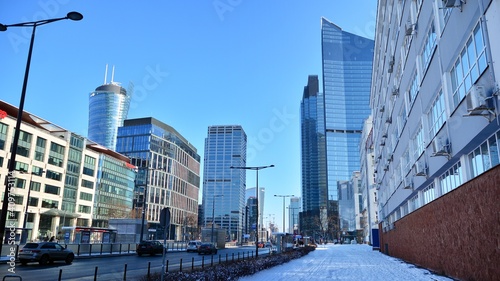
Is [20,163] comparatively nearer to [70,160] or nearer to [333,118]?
[70,160]

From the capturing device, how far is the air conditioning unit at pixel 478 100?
404 inches

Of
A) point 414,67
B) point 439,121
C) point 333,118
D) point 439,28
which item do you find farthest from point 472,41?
point 333,118

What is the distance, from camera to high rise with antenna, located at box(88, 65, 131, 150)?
550 ft

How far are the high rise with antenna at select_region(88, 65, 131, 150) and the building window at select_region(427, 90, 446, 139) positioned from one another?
163 metres

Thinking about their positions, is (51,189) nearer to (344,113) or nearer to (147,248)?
(147,248)

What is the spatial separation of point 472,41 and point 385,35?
2408cm

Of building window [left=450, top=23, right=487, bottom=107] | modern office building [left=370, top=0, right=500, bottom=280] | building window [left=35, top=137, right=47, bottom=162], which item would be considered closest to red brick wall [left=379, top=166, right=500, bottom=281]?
modern office building [left=370, top=0, right=500, bottom=280]

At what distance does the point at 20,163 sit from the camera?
74.1 metres

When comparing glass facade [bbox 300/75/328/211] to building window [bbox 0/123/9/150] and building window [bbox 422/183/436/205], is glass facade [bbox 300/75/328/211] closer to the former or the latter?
building window [bbox 0/123/9/150]

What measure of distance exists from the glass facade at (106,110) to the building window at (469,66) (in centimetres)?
16729

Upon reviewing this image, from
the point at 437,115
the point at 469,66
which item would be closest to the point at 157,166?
the point at 437,115

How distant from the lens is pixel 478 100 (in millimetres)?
10438

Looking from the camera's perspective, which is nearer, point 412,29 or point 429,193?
point 412,29

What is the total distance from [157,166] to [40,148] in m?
50.8
